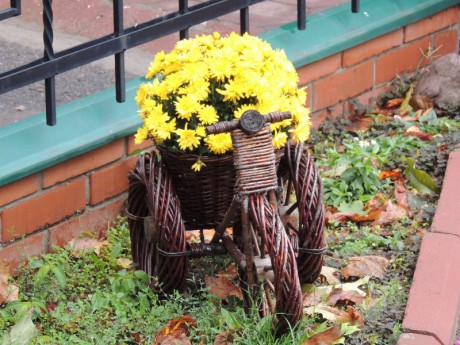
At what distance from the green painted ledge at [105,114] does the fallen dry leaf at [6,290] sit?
31 centimetres

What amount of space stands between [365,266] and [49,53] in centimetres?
133

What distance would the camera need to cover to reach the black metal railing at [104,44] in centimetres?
378

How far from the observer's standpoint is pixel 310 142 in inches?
191

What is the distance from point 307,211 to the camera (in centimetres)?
351

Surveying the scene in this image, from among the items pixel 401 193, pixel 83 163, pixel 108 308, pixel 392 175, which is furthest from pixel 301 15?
pixel 108 308

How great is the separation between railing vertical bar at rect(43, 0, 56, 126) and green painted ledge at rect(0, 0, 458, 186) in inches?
Answer: 2.0

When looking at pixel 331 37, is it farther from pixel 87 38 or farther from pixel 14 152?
pixel 14 152

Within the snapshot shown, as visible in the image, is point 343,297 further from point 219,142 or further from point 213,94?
point 213,94

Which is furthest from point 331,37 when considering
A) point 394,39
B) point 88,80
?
point 88,80

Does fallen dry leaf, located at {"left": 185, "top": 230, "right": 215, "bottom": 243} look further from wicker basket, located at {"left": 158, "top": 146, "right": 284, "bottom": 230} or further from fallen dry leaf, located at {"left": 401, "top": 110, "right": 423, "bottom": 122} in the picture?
fallen dry leaf, located at {"left": 401, "top": 110, "right": 423, "bottom": 122}

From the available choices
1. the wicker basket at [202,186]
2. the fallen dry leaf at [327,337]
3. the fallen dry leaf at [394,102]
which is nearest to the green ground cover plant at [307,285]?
the fallen dry leaf at [327,337]

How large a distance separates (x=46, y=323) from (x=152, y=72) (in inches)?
34.9

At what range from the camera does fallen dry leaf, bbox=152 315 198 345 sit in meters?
3.39

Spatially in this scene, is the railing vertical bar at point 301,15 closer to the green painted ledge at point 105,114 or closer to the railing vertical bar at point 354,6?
the green painted ledge at point 105,114
